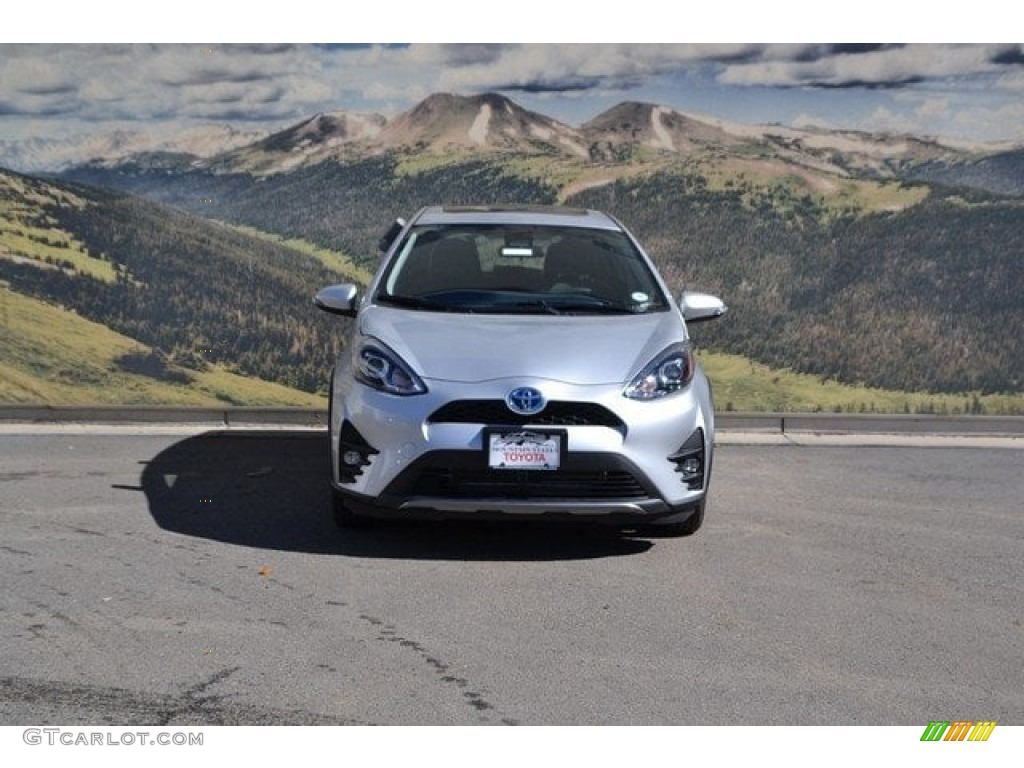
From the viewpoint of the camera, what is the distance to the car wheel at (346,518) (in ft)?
26.0

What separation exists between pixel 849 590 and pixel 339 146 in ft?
22.3

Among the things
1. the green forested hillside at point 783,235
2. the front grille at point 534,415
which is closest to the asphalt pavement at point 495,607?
the front grille at point 534,415

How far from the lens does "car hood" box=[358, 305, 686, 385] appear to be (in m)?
7.39

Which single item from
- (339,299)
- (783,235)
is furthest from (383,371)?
(783,235)

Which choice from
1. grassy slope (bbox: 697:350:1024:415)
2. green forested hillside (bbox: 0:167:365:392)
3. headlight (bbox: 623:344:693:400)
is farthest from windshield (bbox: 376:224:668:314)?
green forested hillside (bbox: 0:167:365:392)

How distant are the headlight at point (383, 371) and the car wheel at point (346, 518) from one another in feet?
2.17

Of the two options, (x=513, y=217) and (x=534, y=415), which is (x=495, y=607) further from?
(x=513, y=217)

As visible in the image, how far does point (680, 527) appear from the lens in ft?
26.5

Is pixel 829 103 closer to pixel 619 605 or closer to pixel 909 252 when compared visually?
pixel 909 252

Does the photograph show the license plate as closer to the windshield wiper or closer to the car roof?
the windshield wiper

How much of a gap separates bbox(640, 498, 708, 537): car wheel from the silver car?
1 cm

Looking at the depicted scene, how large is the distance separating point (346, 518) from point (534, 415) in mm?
1300

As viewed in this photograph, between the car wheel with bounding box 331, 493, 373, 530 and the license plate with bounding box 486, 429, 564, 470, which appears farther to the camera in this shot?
the car wheel with bounding box 331, 493, 373, 530
